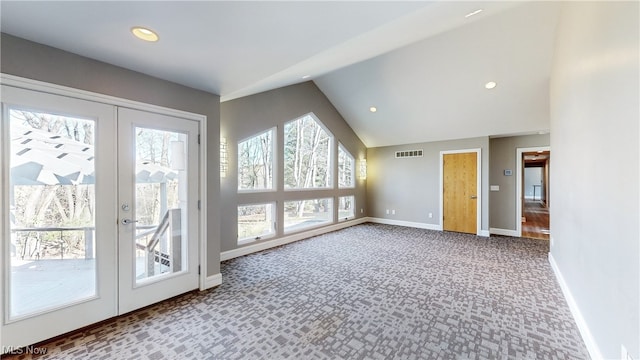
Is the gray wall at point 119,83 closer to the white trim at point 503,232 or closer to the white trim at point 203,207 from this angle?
the white trim at point 203,207

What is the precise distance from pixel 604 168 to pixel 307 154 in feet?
16.2

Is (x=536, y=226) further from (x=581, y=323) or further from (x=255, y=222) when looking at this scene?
(x=255, y=222)

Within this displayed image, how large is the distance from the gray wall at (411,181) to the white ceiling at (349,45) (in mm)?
992

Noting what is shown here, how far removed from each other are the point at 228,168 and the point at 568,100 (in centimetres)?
456

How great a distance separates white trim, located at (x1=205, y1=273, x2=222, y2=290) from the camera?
3068 mm

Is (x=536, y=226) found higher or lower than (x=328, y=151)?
lower

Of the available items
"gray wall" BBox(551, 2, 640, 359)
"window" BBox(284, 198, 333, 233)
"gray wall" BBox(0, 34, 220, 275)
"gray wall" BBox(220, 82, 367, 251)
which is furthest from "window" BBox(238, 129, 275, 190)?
"gray wall" BBox(551, 2, 640, 359)

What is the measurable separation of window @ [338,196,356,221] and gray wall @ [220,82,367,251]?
0.21 meters

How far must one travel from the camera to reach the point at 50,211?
211 cm

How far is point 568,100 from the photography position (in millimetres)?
2750

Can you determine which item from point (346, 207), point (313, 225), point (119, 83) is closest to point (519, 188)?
point (346, 207)

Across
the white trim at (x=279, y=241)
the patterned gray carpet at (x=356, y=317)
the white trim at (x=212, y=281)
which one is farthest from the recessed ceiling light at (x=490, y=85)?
the white trim at (x=212, y=281)

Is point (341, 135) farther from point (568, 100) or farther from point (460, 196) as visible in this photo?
point (568, 100)

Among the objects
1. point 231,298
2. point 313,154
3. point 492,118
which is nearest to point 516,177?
point 492,118
